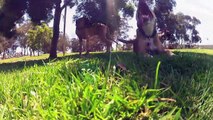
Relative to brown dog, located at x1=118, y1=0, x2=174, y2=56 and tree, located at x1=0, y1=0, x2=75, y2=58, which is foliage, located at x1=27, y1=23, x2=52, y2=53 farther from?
brown dog, located at x1=118, y1=0, x2=174, y2=56

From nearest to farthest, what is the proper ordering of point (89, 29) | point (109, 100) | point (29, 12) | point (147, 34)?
point (109, 100) < point (147, 34) < point (89, 29) < point (29, 12)

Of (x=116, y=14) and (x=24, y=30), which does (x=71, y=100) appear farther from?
(x=24, y=30)

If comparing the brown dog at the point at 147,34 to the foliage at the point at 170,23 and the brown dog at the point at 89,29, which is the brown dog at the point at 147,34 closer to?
the foliage at the point at 170,23

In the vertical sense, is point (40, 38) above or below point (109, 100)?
above

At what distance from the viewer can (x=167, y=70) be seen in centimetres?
333

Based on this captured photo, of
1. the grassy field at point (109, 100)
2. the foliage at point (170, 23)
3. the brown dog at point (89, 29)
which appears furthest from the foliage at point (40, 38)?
the grassy field at point (109, 100)

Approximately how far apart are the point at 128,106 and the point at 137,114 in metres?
0.07

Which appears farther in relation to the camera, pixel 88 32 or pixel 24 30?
pixel 24 30

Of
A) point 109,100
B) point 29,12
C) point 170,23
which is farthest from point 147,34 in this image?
point 170,23

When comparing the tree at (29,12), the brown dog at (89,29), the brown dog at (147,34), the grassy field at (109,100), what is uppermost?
the tree at (29,12)

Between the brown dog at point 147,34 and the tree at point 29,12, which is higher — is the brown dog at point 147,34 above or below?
below

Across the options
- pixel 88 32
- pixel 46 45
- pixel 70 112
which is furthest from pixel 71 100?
pixel 46 45

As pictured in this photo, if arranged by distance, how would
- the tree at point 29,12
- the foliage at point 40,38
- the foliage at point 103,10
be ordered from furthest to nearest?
the foliage at point 40,38 → the foliage at point 103,10 → the tree at point 29,12

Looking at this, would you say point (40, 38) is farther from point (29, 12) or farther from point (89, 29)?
point (89, 29)
